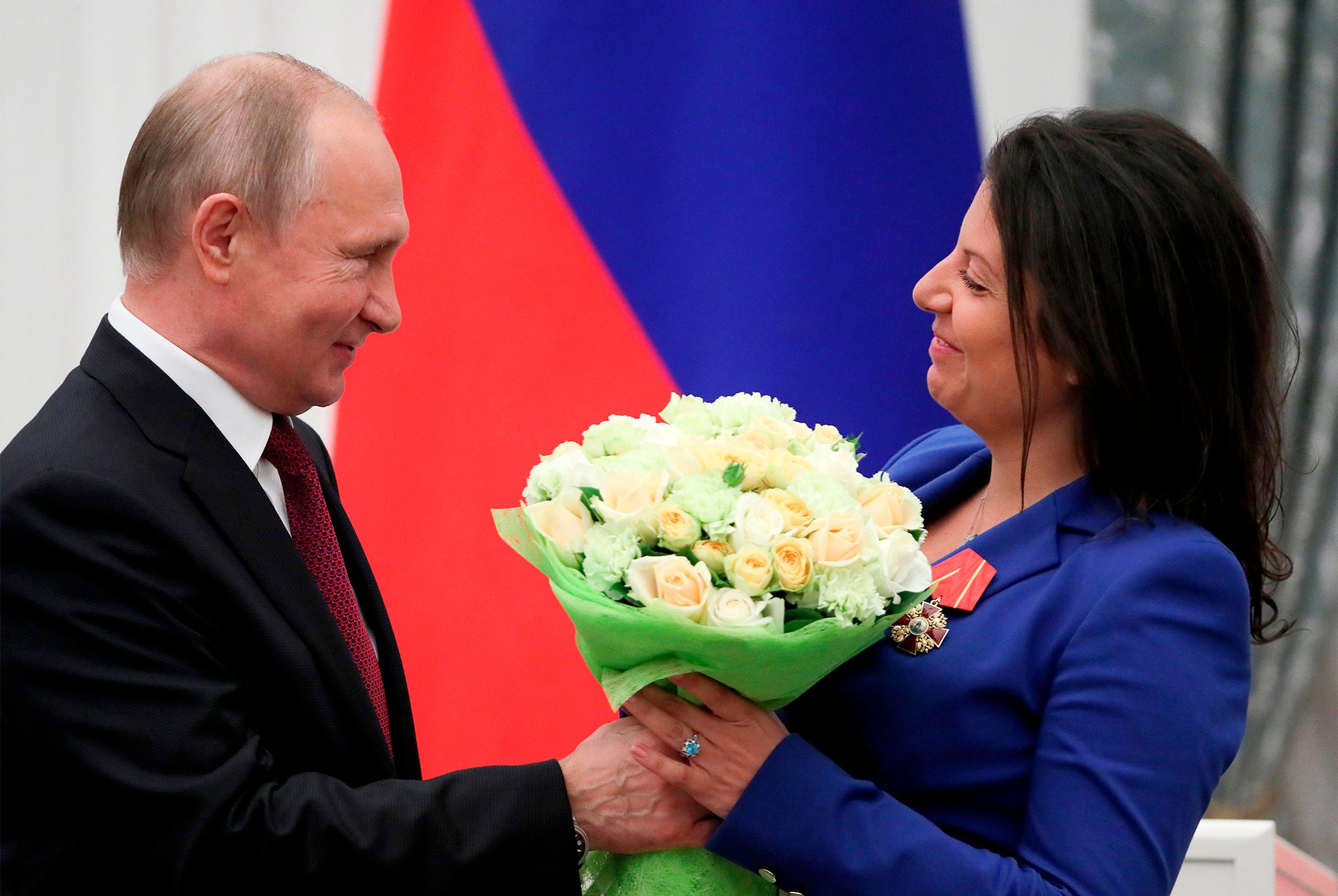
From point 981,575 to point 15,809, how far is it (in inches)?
51.8

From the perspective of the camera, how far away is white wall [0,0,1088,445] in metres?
3.03

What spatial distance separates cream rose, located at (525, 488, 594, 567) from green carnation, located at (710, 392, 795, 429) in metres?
0.24

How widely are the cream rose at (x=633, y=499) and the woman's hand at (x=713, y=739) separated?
9.1 inches

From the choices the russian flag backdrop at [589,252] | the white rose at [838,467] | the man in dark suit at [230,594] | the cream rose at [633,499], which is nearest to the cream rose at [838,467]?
the white rose at [838,467]

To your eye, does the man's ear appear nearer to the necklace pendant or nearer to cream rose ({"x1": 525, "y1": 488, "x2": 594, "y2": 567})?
cream rose ({"x1": 525, "y1": 488, "x2": 594, "y2": 567})

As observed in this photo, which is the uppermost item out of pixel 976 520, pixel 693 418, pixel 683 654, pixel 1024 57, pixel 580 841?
pixel 1024 57

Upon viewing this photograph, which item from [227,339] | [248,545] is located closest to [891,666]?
[248,545]

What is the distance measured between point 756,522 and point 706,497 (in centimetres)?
7

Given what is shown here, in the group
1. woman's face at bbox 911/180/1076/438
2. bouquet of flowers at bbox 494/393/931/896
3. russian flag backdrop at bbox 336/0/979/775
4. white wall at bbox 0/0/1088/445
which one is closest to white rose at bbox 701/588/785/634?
bouquet of flowers at bbox 494/393/931/896

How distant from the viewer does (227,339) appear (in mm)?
1590

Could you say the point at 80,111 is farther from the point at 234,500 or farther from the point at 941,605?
the point at 941,605

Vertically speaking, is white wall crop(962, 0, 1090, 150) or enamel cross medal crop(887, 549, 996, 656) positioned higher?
white wall crop(962, 0, 1090, 150)

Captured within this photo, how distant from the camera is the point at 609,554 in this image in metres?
1.33

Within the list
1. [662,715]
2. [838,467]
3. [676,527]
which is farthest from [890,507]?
[662,715]
